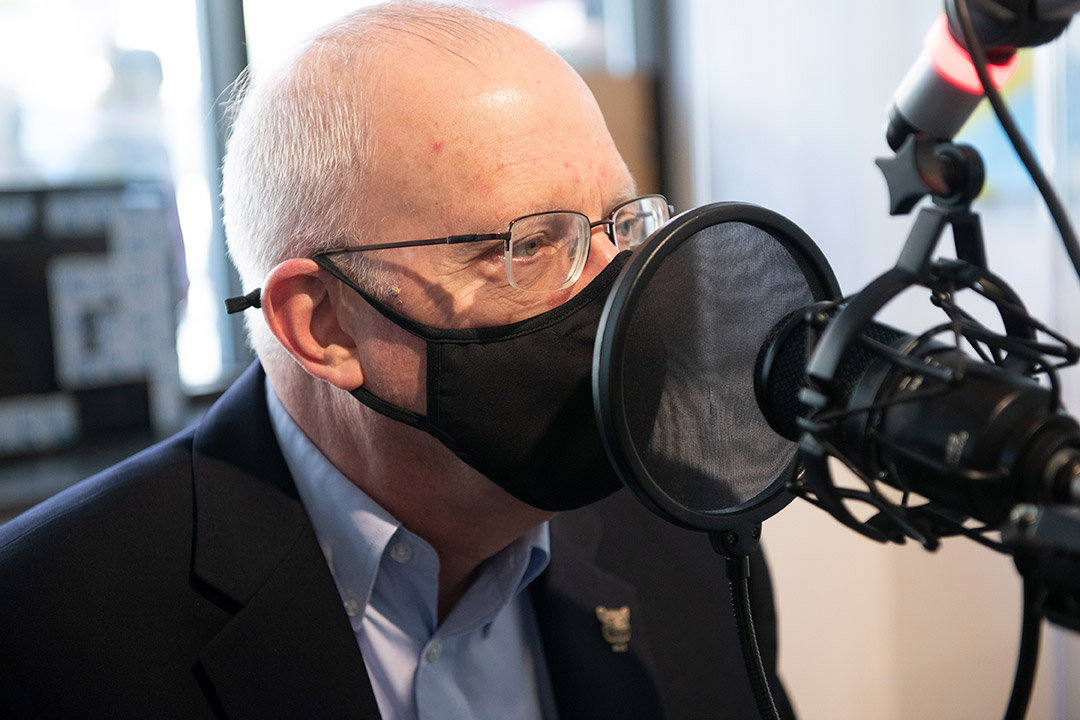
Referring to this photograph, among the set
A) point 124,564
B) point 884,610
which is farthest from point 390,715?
point 884,610

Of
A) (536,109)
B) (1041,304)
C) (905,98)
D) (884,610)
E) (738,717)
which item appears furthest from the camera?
(884,610)

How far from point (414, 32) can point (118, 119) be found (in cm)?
126

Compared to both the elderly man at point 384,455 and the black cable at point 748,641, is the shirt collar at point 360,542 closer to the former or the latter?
the elderly man at point 384,455

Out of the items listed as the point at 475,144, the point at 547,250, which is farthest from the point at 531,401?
the point at 475,144

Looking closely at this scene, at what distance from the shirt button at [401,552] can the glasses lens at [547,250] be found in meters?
0.37

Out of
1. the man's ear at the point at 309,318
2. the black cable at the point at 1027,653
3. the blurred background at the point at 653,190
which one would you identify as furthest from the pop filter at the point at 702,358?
the blurred background at the point at 653,190

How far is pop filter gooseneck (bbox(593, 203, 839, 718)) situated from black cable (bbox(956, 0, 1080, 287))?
0.74 feet

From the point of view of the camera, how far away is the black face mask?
0.99 meters

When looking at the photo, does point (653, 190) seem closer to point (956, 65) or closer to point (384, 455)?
point (384, 455)

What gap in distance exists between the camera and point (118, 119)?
2.13 meters

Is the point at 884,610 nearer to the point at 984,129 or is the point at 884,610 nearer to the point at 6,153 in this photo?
the point at 984,129

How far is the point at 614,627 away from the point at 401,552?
0.33 metres

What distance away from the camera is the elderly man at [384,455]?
3.39ft

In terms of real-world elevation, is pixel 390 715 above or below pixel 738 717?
above
